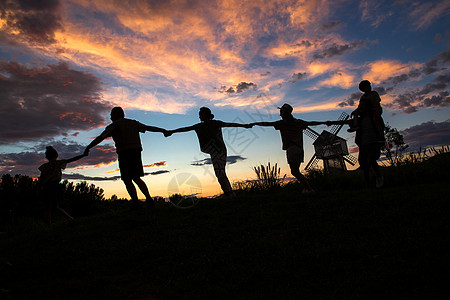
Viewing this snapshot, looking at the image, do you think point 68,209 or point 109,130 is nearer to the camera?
point 109,130

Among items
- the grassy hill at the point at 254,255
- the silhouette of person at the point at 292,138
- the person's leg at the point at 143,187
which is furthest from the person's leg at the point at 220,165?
the person's leg at the point at 143,187

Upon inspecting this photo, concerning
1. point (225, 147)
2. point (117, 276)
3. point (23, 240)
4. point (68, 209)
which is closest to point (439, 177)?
point (225, 147)

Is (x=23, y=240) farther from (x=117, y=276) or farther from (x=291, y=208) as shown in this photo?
(x=291, y=208)

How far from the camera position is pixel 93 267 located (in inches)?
201

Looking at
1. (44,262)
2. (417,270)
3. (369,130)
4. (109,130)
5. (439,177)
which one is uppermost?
(109,130)

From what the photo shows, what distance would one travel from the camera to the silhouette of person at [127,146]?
8.55 m

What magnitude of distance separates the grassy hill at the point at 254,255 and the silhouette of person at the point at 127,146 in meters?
1.38

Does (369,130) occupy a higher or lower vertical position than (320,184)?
higher

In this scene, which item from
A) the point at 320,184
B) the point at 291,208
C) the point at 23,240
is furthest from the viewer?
the point at 320,184

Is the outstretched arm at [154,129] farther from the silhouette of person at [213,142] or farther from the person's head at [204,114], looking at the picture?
the person's head at [204,114]

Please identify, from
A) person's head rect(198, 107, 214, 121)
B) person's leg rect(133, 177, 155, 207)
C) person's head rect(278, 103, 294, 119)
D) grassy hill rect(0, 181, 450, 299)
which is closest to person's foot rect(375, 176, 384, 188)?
grassy hill rect(0, 181, 450, 299)

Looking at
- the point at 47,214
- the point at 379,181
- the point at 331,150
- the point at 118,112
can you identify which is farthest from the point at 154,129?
the point at 331,150

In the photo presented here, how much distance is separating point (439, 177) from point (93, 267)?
1298 cm

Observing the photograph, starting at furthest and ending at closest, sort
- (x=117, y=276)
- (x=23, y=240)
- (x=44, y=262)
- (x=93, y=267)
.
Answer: (x=23, y=240)
(x=44, y=262)
(x=93, y=267)
(x=117, y=276)
